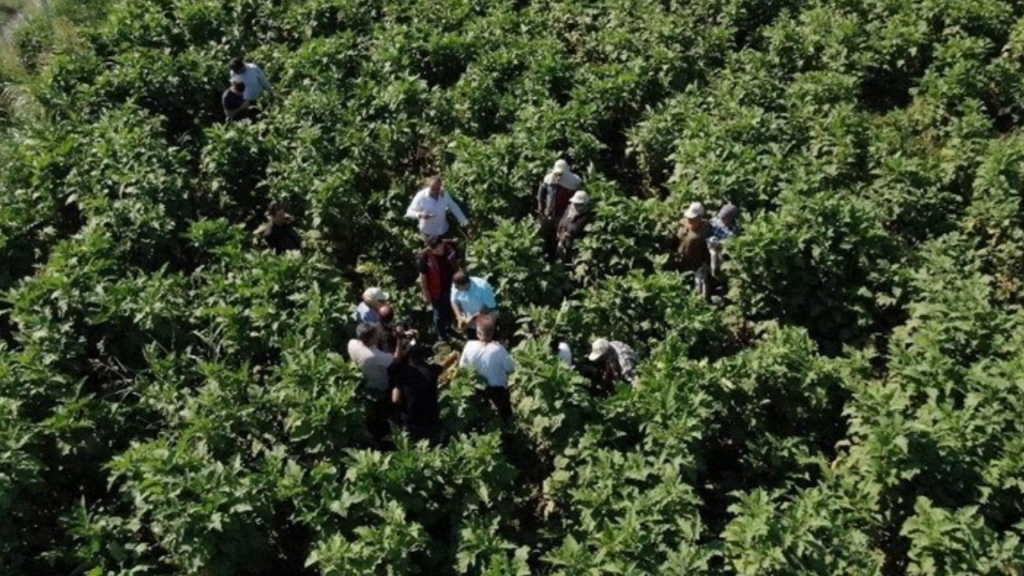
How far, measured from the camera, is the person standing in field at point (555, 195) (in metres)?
Answer: 11.5

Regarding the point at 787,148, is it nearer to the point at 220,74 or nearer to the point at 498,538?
the point at 498,538

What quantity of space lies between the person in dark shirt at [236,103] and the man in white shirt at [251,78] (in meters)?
0.09

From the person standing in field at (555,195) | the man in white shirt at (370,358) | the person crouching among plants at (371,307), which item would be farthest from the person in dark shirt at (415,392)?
the person standing in field at (555,195)

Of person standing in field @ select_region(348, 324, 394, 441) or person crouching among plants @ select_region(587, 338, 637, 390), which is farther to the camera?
person crouching among plants @ select_region(587, 338, 637, 390)

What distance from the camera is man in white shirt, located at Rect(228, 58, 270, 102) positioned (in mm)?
13992

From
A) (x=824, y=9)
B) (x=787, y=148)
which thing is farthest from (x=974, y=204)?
(x=824, y=9)

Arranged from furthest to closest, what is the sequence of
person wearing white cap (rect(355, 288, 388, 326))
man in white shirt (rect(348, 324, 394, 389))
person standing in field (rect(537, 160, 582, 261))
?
person standing in field (rect(537, 160, 582, 261)), person wearing white cap (rect(355, 288, 388, 326)), man in white shirt (rect(348, 324, 394, 389))

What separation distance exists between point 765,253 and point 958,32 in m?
6.55

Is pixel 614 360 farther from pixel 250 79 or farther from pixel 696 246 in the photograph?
pixel 250 79

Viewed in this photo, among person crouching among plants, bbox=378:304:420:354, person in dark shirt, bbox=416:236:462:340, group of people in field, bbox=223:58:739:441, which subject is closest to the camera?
group of people in field, bbox=223:58:739:441

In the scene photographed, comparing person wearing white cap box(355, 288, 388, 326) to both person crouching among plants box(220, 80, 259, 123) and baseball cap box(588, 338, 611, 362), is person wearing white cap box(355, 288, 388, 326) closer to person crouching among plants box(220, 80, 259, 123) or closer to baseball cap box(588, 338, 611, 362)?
baseball cap box(588, 338, 611, 362)

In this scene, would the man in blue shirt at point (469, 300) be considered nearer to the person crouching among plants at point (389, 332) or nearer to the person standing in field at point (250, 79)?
the person crouching among plants at point (389, 332)

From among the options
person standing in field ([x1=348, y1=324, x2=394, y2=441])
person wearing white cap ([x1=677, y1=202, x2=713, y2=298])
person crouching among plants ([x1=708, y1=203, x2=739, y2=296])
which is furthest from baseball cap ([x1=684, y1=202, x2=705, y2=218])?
person standing in field ([x1=348, y1=324, x2=394, y2=441])

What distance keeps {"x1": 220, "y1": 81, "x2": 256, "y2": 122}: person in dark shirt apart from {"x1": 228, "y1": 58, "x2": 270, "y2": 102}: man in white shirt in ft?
0.30
